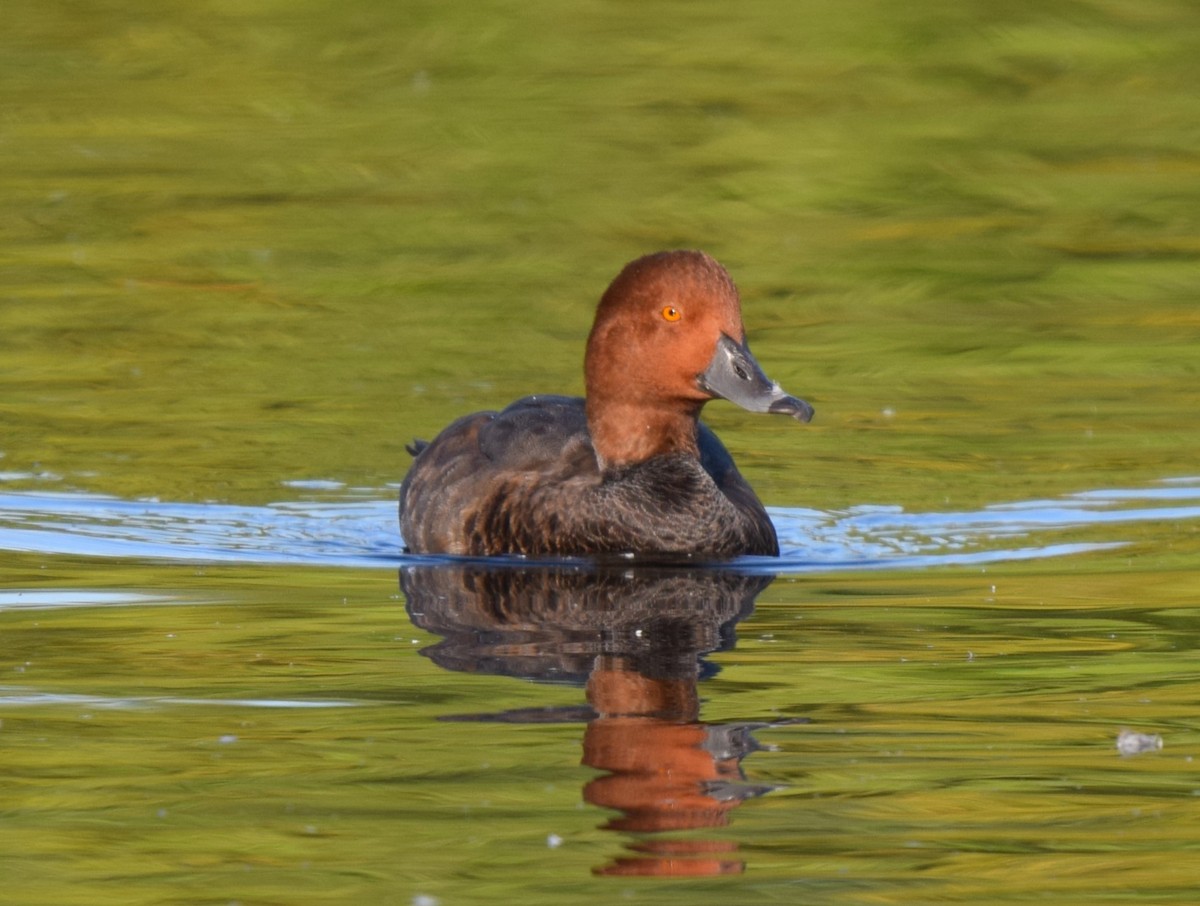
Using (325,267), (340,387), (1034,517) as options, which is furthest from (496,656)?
(325,267)

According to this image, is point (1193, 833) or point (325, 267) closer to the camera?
point (1193, 833)

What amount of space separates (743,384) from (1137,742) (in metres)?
3.19

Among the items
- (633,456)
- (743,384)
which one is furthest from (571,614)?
(633,456)

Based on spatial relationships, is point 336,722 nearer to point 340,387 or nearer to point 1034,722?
point 1034,722

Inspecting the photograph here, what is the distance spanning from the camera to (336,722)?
6363 millimetres

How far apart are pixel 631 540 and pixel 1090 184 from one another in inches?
314

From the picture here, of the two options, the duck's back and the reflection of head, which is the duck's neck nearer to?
the duck's back

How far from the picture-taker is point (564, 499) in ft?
30.0

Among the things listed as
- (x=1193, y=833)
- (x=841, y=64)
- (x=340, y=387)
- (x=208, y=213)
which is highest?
(x=841, y=64)

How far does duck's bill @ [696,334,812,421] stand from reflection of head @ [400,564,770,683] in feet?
2.00

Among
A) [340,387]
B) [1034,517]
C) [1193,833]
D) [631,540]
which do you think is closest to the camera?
[1193,833]

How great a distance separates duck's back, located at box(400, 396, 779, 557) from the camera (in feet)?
29.6

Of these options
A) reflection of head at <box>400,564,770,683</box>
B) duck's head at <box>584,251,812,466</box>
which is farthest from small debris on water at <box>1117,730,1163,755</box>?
duck's head at <box>584,251,812,466</box>

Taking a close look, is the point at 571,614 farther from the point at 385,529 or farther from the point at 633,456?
the point at 385,529
